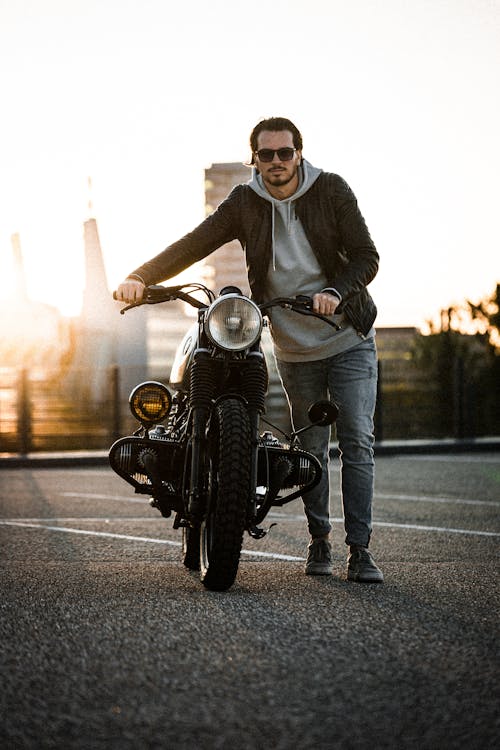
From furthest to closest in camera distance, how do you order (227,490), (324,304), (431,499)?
(431,499) < (324,304) < (227,490)

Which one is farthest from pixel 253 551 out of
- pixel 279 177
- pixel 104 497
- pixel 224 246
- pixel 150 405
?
pixel 224 246

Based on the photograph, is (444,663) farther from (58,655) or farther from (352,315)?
(352,315)

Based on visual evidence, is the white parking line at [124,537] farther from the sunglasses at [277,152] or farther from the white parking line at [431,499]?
the white parking line at [431,499]

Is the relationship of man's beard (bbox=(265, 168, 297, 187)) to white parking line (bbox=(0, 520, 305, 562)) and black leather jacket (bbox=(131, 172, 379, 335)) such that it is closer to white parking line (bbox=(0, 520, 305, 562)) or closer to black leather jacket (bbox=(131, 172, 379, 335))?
black leather jacket (bbox=(131, 172, 379, 335))

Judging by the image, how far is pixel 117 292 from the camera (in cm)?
521

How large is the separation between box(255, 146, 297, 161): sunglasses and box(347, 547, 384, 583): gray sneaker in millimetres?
1773

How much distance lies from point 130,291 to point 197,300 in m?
0.29

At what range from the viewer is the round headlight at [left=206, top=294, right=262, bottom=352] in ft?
15.8

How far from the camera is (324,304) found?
16.1 feet

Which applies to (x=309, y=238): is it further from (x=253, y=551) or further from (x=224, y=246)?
(x=224, y=246)

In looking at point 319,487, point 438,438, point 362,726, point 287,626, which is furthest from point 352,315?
point 438,438

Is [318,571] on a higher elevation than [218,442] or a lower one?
lower

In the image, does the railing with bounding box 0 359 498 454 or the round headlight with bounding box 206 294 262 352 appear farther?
the railing with bounding box 0 359 498 454

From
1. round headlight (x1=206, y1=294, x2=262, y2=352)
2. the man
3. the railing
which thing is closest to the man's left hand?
round headlight (x1=206, y1=294, x2=262, y2=352)
